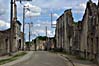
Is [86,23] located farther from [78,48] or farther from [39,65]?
[39,65]

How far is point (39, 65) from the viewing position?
85.1ft

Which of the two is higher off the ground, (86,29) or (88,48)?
(86,29)

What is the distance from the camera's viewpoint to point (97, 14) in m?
29.1

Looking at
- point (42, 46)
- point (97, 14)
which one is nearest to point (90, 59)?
point (97, 14)

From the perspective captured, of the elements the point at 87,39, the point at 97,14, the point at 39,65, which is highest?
the point at 97,14

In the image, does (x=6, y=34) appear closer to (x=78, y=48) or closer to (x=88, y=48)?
(x=78, y=48)

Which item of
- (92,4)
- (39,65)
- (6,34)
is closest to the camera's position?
(39,65)

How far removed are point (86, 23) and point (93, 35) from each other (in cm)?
419

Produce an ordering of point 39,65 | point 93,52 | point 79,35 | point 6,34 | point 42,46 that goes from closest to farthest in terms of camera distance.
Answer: point 39,65 → point 93,52 → point 79,35 → point 6,34 → point 42,46

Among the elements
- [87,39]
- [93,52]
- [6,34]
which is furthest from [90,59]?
[6,34]

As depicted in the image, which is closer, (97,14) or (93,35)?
(97,14)

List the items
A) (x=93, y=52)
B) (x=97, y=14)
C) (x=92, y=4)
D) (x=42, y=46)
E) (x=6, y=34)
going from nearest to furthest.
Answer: (x=97, y=14), (x=93, y=52), (x=92, y=4), (x=6, y=34), (x=42, y=46)

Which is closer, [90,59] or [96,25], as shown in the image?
[96,25]

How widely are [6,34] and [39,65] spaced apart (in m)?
30.8
